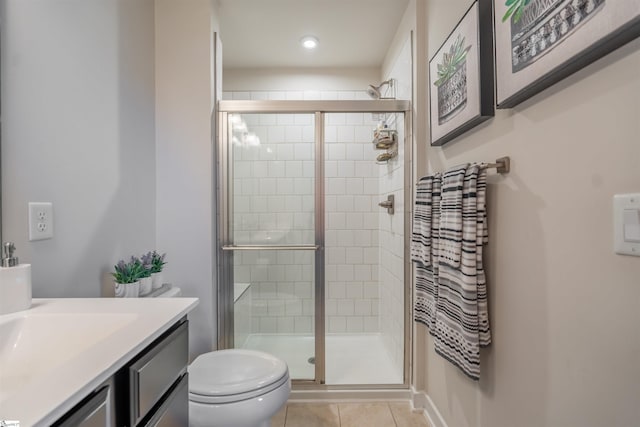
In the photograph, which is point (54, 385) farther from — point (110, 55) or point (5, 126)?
point (110, 55)

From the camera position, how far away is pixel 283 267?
2.08 m

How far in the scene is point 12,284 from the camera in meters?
0.83

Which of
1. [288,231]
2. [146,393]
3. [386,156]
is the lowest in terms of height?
[146,393]

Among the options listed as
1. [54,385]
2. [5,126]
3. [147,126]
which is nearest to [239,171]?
[147,126]

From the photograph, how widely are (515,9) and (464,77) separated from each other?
324 millimetres

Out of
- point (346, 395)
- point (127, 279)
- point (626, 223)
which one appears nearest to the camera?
point (626, 223)

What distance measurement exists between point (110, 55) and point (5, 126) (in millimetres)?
673

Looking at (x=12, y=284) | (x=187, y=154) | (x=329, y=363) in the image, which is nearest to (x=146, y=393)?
(x=12, y=284)

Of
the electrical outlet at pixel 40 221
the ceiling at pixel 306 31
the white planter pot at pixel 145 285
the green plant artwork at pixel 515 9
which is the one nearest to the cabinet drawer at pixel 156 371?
the electrical outlet at pixel 40 221

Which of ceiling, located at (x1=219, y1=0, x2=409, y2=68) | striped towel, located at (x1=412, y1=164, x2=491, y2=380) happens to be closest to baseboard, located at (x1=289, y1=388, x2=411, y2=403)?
striped towel, located at (x1=412, y1=164, x2=491, y2=380)

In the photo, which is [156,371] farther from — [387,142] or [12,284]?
[387,142]

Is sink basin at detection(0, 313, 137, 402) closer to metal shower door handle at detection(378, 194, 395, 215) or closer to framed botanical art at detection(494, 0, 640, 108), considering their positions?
framed botanical art at detection(494, 0, 640, 108)

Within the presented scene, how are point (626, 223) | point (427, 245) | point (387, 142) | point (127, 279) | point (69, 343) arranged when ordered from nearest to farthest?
point (626, 223)
point (69, 343)
point (127, 279)
point (427, 245)
point (387, 142)

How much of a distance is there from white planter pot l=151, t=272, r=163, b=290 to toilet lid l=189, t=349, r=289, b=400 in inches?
16.1
